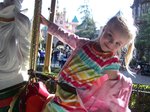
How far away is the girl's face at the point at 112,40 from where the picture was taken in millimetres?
2172

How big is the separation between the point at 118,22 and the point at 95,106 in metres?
0.53

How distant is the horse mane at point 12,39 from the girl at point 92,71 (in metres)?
0.28

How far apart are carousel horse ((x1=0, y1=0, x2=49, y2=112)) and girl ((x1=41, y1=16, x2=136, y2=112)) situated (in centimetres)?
14

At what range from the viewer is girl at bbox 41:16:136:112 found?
2.17 metres

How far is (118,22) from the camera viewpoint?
2.20 meters

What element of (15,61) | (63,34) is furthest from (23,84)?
(63,34)

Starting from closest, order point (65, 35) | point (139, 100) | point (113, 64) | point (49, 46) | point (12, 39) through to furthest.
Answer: point (12, 39), point (113, 64), point (65, 35), point (49, 46), point (139, 100)

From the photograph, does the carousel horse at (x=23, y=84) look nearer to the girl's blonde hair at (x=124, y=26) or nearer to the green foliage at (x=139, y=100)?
the girl's blonde hair at (x=124, y=26)

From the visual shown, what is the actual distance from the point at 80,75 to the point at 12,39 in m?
0.46

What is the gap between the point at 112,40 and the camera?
217 cm

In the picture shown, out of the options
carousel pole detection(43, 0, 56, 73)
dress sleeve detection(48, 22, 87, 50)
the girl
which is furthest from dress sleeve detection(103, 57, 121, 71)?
carousel pole detection(43, 0, 56, 73)

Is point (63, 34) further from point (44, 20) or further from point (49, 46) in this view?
point (49, 46)

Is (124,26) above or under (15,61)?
above

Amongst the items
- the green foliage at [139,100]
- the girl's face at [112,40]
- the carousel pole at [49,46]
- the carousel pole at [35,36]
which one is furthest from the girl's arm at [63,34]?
the green foliage at [139,100]
